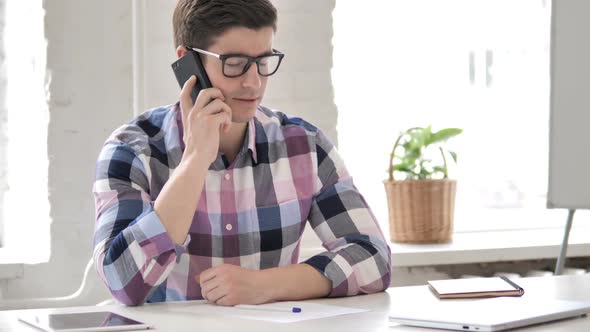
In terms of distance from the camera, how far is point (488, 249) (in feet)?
10.4

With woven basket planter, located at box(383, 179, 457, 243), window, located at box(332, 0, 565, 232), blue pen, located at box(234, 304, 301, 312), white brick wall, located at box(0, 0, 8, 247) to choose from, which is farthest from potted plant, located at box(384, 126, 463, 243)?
blue pen, located at box(234, 304, 301, 312)

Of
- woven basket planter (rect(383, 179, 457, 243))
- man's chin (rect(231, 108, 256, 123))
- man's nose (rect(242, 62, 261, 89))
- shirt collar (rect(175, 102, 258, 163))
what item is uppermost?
man's nose (rect(242, 62, 261, 89))

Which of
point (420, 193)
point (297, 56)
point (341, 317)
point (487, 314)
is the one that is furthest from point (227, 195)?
point (420, 193)

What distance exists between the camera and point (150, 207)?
1762 mm

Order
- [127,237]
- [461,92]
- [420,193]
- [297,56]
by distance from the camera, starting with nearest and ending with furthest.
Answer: [127,237], [297,56], [420,193], [461,92]

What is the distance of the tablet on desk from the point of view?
54.6 inches

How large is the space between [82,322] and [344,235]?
0.71 metres

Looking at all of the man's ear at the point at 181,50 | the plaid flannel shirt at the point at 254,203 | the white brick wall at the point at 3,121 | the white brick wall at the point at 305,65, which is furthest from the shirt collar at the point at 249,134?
the white brick wall at the point at 3,121

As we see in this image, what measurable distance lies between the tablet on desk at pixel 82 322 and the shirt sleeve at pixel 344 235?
464 millimetres

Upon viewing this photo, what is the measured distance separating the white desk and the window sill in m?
1.19

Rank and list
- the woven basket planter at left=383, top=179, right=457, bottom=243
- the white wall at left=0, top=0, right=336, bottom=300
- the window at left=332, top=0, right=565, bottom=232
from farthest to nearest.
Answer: the window at left=332, top=0, right=565, bottom=232, the woven basket planter at left=383, top=179, right=457, bottom=243, the white wall at left=0, top=0, right=336, bottom=300

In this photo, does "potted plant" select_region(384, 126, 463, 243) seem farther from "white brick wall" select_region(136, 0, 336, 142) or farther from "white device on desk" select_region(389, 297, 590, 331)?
"white device on desk" select_region(389, 297, 590, 331)

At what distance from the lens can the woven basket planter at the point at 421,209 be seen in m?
3.15

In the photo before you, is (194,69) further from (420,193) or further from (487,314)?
(420,193)
